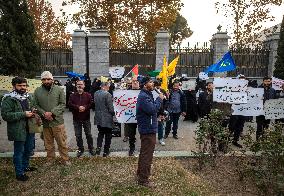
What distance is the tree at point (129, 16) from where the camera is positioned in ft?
97.2

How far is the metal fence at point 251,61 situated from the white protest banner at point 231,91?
552 inches

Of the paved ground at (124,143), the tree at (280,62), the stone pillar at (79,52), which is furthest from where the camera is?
the stone pillar at (79,52)

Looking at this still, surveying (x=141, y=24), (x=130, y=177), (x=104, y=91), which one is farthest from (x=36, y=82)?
(x=141, y=24)

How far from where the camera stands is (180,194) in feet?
21.8

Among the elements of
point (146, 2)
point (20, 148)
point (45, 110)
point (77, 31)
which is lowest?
point (20, 148)

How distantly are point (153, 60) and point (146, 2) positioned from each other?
28.5ft

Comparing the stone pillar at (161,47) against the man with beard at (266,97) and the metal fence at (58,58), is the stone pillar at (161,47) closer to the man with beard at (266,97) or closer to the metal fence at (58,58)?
the metal fence at (58,58)

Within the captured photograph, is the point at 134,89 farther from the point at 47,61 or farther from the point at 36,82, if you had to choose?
the point at 47,61

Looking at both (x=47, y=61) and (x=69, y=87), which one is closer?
(x=69, y=87)

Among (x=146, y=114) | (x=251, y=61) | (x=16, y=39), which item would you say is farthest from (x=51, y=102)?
(x=251, y=61)

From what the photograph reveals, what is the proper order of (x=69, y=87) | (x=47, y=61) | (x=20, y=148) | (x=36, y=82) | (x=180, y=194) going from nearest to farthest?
(x=180, y=194), (x=20, y=148), (x=36, y=82), (x=69, y=87), (x=47, y=61)

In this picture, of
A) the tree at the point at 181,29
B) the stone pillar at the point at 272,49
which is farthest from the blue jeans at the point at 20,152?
the tree at the point at 181,29

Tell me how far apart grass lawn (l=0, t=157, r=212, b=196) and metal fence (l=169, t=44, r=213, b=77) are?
1543 centimetres

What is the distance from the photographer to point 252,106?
10.1 m
